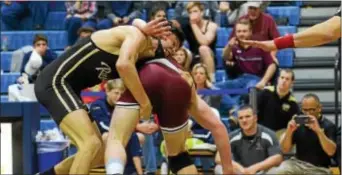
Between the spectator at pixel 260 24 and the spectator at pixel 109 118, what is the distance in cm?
207

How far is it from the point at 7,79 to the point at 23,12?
1.21m

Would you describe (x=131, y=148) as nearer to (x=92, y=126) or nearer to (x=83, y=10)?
(x=92, y=126)

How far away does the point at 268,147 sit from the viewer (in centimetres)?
796

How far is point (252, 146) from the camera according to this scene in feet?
26.2

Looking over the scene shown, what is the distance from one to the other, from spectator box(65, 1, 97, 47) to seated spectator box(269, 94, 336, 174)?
10.7 feet

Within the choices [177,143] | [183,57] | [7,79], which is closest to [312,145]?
[183,57]

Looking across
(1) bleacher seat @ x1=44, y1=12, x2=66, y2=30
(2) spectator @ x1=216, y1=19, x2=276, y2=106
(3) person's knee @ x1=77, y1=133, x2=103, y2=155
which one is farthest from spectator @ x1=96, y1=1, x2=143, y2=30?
(3) person's knee @ x1=77, y1=133, x2=103, y2=155

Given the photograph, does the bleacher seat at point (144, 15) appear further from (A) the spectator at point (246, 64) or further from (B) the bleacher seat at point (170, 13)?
(A) the spectator at point (246, 64)

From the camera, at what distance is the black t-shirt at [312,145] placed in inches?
317

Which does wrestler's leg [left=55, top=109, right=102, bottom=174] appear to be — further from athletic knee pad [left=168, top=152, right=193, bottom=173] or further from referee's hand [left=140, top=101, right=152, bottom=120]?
athletic knee pad [left=168, top=152, right=193, bottom=173]

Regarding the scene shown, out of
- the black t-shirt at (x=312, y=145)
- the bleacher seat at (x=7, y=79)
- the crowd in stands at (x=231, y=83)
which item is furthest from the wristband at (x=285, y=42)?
the bleacher seat at (x=7, y=79)

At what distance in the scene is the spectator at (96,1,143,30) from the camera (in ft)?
34.4

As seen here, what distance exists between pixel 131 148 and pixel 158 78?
70.5 inches

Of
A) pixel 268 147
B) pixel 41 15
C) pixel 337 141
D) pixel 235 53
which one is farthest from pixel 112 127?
pixel 41 15
